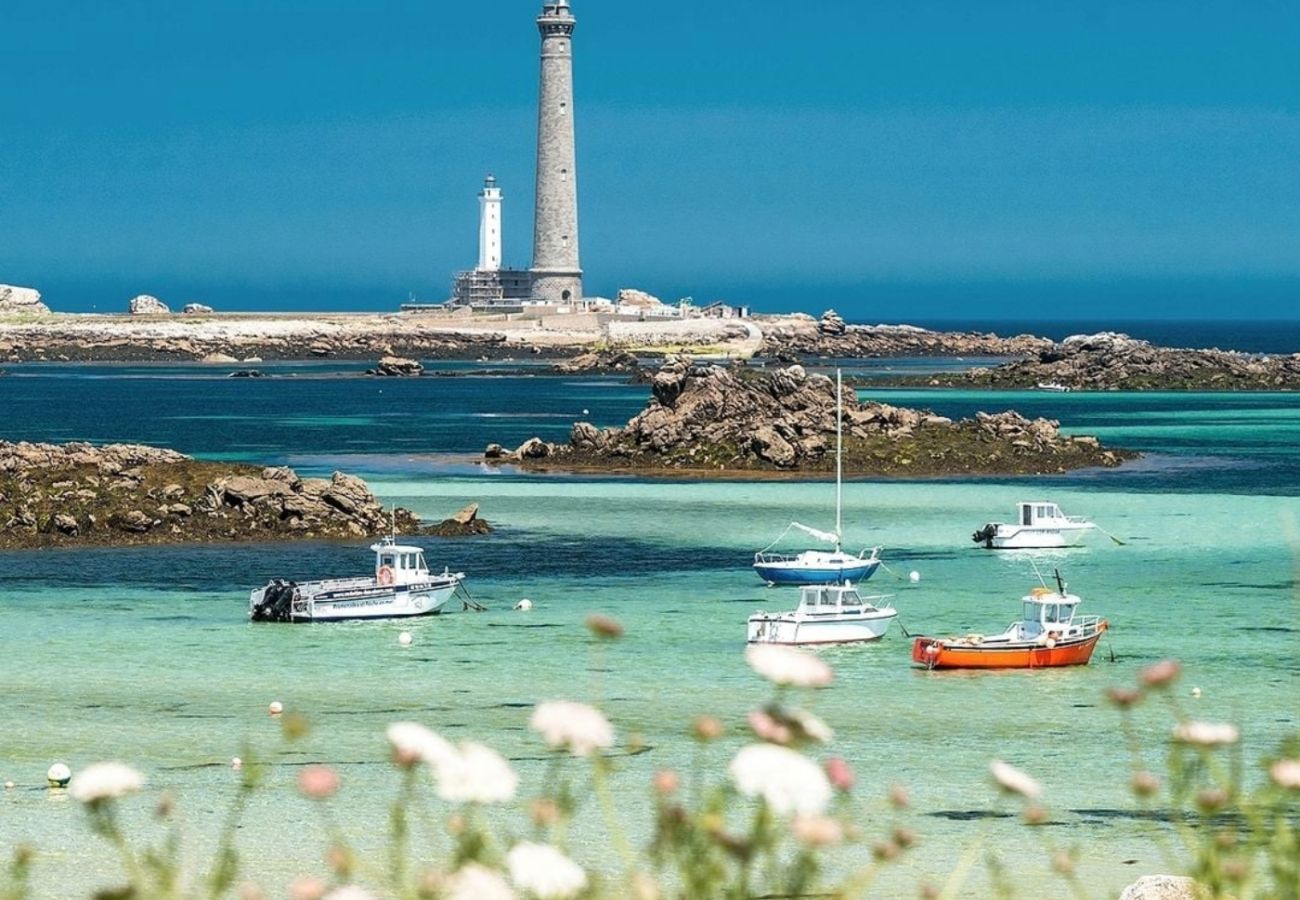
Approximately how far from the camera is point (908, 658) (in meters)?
27.2

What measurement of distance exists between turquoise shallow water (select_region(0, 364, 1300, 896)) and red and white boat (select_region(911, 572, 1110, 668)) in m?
0.31

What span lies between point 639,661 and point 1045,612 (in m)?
5.39

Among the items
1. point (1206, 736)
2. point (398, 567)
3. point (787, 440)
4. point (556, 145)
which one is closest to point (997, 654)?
point (398, 567)

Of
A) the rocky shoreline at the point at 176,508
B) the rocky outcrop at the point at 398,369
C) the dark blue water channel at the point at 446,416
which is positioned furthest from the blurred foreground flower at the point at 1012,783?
the rocky outcrop at the point at 398,369

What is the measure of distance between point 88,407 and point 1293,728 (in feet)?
261

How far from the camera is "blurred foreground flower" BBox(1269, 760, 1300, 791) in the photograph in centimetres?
502

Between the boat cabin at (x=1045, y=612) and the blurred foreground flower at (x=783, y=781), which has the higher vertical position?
the blurred foreground flower at (x=783, y=781)

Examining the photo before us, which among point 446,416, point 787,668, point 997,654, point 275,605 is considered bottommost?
point 275,605

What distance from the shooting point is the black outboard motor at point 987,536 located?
4056cm

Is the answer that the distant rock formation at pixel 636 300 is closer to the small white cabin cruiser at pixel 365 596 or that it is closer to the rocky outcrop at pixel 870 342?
the rocky outcrop at pixel 870 342

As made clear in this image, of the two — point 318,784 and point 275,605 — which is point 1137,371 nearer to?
point 275,605

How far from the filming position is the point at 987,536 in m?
40.7

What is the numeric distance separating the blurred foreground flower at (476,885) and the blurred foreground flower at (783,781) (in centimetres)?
57

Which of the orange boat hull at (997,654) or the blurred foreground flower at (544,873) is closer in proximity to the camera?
the blurred foreground flower at (544,873)
